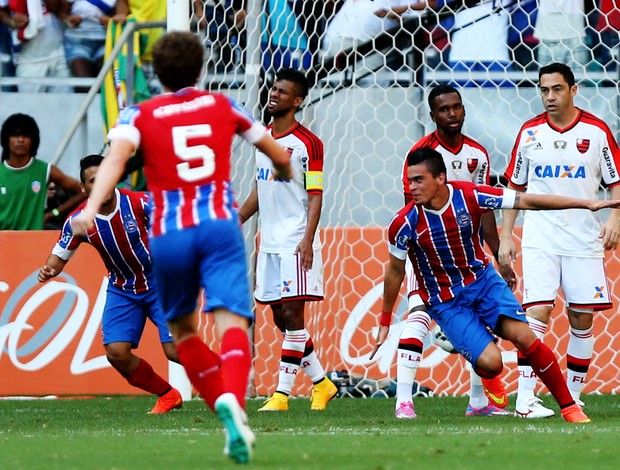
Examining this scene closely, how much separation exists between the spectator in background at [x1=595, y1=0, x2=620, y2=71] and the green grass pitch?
11.2 ft

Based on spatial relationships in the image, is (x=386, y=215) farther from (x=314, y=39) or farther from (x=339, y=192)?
(x=314, y=39)

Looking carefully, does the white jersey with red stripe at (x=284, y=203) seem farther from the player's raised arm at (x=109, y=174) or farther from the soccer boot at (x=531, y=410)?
the player's raised arm at (x=109, y=174)

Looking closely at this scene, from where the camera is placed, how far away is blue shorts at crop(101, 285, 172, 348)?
8336 millimetres

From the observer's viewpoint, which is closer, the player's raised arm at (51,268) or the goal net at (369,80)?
the player's raised arm at (51,268)

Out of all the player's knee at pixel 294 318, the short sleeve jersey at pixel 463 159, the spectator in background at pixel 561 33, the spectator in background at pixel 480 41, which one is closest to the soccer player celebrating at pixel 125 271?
the player's knee at pixel 294 318

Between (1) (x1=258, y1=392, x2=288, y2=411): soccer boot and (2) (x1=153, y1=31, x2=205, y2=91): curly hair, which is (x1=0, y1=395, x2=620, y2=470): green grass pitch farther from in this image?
(2) (x1=153, y1=31, x2=205, y2=91): curly hair

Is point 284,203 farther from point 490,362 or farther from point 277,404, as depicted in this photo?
point 490,362

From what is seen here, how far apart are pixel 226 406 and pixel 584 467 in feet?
4.35

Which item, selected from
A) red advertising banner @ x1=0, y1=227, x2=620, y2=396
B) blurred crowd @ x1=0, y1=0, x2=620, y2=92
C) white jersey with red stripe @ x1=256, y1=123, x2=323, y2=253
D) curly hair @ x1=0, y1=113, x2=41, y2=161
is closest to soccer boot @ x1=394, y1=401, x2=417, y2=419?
white jersey with red stripe @ x1=256, y1=123, x2=323, y2=253

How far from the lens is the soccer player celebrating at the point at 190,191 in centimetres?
511

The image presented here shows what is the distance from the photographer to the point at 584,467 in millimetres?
4742

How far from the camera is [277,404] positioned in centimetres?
860

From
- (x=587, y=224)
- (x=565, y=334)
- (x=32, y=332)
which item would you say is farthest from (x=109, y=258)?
(x=565, y=334)

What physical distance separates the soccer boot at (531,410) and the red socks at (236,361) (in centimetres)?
288
